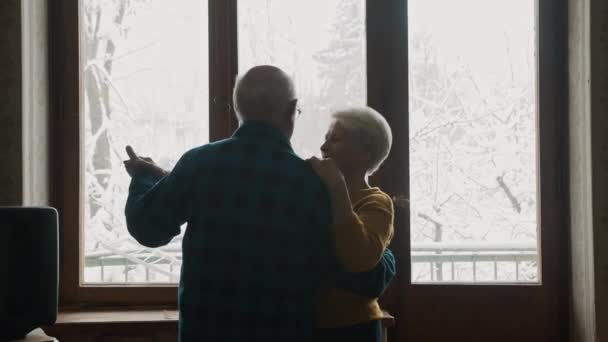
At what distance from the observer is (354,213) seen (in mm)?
1448

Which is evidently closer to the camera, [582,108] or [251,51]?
[582,108]

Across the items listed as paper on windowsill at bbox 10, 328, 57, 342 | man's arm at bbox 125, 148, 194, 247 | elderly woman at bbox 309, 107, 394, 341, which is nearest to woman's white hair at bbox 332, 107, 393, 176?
elderly woman at bbox 309, 107, 394, 341

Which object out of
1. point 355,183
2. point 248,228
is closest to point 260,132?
point 248,228

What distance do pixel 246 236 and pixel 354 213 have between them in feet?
0.73

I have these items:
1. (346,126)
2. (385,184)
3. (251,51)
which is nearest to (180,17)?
(251,51)

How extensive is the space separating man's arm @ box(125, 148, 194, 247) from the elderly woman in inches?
10.2

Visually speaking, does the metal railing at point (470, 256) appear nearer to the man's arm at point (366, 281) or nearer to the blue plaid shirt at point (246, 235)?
the man's arm at point (366, 281)

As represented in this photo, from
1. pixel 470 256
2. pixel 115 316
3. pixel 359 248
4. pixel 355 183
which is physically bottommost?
pixel 115 316

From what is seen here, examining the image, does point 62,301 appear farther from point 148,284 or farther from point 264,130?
point 264,130

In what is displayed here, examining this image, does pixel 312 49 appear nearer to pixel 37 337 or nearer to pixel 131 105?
pixel 131 105

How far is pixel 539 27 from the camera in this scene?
2.69m

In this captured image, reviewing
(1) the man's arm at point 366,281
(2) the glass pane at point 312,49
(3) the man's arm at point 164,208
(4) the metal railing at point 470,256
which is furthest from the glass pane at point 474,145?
(3) the man's arm at point 164,208

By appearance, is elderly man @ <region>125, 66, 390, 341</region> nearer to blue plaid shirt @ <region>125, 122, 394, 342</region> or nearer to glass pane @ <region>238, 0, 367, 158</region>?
blue plaid shirt @ <region>125, 122, 394, 342</region>

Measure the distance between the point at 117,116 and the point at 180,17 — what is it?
451mm
